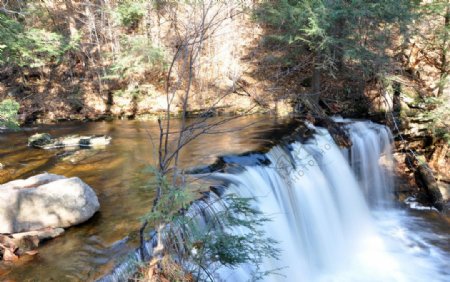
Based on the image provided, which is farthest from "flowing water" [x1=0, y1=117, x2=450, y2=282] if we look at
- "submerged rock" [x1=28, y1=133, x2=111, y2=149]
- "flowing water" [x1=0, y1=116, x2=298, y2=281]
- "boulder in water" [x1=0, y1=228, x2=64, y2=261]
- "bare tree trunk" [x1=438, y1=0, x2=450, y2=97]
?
"bare tree trunk" [x1=438, y1=0, x2=450, y2=97]

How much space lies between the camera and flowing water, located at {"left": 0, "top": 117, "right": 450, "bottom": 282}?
16.3 ft

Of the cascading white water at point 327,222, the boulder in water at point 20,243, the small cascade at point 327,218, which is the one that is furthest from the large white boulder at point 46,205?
the cascading white water at point 327,222

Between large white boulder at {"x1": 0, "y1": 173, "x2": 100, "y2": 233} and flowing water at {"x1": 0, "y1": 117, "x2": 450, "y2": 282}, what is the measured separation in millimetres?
219

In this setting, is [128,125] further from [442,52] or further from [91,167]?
[442,52]

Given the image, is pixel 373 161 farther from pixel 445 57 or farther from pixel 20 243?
pixel 20 243

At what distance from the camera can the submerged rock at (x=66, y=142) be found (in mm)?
10477

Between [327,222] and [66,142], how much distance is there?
24.8 ft

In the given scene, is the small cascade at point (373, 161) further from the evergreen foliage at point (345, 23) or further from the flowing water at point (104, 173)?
the flowing water at point (104, 173)

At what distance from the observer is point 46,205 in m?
5.45

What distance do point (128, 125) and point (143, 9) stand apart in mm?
4701

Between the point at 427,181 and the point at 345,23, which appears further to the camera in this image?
the point at 345,23

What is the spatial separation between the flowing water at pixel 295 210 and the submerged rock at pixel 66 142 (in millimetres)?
415

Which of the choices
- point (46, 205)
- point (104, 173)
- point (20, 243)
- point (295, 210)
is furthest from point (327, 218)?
point (20, 243)

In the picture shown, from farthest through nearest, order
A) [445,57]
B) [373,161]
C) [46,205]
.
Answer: [445,57]
[373,161]
[46,205]
